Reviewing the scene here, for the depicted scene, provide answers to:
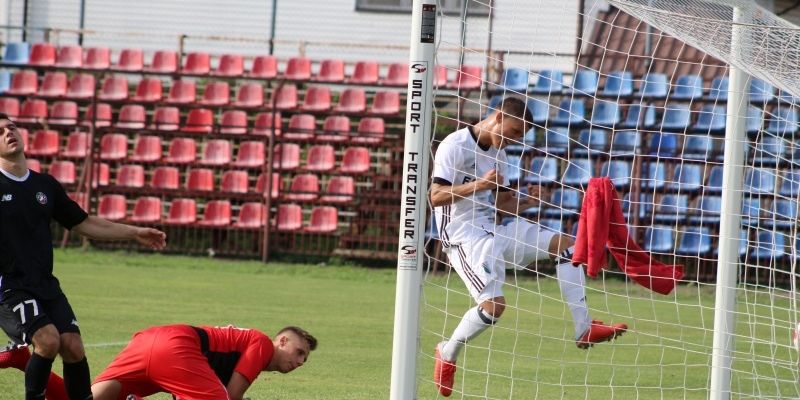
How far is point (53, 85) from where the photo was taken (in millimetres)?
23188

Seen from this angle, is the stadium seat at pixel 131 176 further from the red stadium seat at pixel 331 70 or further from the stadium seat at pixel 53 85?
the red stadium seat at pixel 331 70

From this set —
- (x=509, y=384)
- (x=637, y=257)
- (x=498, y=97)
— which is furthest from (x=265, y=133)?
(x=637, y=257)

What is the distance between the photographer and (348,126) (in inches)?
829

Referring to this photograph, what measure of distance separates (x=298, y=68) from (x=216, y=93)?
1.70 metres

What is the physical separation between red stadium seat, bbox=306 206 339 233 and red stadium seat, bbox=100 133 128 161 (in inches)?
153

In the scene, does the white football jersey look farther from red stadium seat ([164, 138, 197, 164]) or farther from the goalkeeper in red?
red stadium seat ([164, 138, 197, 164])

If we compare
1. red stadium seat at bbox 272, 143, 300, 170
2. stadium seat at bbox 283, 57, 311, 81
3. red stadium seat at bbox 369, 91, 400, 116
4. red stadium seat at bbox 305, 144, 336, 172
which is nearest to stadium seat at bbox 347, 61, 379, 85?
stadium seat at bbox 283, 57, 311, 81

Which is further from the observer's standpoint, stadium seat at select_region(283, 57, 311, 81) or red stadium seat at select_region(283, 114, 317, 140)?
stadium seat at select_region(283, 57, 311, 81)

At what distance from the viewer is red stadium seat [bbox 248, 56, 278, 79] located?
919 inches

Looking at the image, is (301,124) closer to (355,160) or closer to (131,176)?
(355,160)

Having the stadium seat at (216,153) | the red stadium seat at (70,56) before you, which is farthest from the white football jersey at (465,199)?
the red stadium seat at (70,56)

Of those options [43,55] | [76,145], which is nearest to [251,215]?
[76,145]

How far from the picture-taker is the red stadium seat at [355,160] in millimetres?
20391

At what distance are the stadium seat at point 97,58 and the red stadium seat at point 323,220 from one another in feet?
20.9
